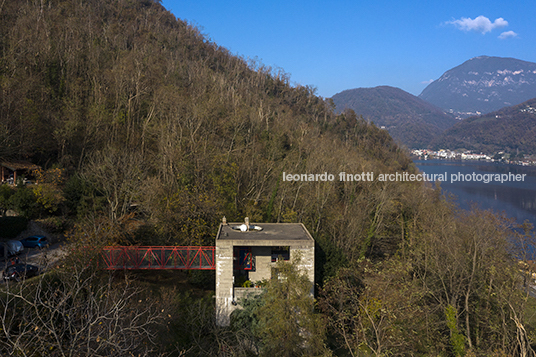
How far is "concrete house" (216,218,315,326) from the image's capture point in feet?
61.2

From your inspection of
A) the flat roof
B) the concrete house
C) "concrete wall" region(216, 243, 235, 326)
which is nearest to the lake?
the flat roof

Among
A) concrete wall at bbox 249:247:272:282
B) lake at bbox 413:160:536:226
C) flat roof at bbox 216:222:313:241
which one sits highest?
flat roof at bbox 216:222:313:241

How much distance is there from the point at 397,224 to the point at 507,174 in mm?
105924

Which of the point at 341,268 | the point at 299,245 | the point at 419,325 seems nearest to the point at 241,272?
the point at 299,245

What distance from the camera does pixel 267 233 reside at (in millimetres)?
21000

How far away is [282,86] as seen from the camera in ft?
299

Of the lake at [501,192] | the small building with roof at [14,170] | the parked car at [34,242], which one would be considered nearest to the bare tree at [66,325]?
the parked car at [34,242]

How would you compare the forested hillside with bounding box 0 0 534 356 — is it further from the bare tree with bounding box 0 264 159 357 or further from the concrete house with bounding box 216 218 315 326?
the concrete house with bounding box 216 218 315 326

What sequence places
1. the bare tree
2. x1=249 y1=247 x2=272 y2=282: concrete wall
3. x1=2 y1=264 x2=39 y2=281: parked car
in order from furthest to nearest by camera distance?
1. x1=249 y1=247 x2=272 y2=282: concrete wall
2. x1=2 y1=264 x2=39 y2=281: parked car
3. the bare tree

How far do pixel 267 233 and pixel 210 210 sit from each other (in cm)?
594

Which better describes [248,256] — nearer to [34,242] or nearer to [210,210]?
[210,210]

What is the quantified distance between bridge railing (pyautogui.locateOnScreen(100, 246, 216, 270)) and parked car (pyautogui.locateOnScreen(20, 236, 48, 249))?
345 inches

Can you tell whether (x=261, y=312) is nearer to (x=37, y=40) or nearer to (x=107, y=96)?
(x=107, y=96)

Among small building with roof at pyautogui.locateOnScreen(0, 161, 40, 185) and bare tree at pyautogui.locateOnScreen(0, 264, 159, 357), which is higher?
small building with roof at pyautogui.locateOnScreen(0, 161, 40, 185)
